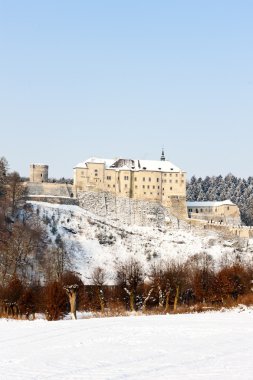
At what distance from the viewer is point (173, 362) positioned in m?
14.9

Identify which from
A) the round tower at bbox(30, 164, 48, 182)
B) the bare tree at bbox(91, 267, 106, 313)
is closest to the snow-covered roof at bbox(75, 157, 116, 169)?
the round tower at bbox(30, 164, 48, 182)

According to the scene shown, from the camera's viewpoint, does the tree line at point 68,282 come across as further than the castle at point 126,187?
No

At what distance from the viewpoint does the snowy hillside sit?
76000 mm

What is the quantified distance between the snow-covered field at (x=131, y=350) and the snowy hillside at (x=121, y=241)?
4775cm

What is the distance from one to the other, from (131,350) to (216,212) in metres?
86.5

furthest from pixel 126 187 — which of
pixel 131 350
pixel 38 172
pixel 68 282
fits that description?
pixel 131 350

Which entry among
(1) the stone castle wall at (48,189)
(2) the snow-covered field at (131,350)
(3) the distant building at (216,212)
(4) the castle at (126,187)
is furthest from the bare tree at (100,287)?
(3) the distant building at (216,212)

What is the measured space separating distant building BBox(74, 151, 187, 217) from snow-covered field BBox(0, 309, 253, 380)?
69.0 meters

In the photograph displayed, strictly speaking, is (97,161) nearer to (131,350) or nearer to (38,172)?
(38,172)

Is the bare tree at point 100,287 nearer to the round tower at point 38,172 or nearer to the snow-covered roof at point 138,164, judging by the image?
the round tower at point 38,172

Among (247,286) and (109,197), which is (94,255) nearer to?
(109,197)

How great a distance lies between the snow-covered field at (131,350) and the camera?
13.7m

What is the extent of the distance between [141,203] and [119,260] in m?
19.0

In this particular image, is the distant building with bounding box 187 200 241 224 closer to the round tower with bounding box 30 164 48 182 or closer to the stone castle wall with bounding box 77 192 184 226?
the stone castle wall with bounding box 77 192 184 226
